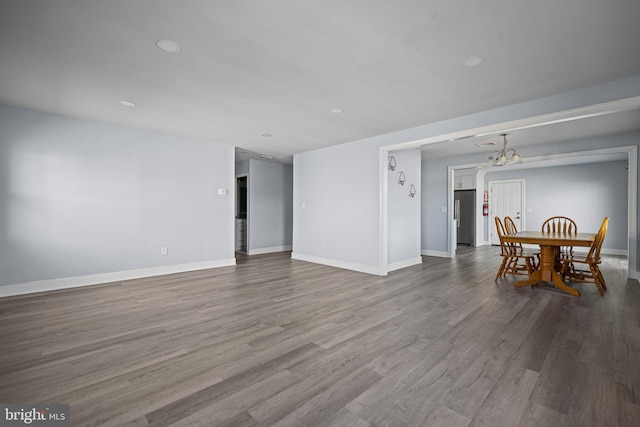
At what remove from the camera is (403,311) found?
313 cm

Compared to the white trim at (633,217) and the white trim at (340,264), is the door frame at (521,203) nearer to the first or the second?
the white trim at (633,217)

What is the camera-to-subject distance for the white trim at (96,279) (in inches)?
148

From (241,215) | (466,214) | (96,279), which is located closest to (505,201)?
(466,214)

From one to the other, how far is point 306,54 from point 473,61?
4.90ft

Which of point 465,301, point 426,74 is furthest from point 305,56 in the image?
point 465,301

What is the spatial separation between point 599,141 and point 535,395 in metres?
5.63

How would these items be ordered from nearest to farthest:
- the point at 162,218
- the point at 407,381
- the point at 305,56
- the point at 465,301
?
1. the point at 407,381
2. the point at 305,56
3. the point at 465,301
4. the point at 162,218

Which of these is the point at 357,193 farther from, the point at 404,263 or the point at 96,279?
the point at 96,279

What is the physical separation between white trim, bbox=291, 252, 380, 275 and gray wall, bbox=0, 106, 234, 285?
171 centimetres

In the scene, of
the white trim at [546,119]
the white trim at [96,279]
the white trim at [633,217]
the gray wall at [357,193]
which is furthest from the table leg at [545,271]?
the white trim at [96,279]

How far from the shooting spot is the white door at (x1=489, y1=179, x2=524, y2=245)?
8.73 meters

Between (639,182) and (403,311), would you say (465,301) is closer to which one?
(403,311)

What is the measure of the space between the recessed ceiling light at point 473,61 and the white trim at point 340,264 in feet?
11.0

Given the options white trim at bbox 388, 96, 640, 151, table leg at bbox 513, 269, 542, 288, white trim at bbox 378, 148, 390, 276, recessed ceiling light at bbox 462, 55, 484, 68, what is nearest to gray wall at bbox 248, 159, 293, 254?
white trim at bbox 378, 148, 390, 276
